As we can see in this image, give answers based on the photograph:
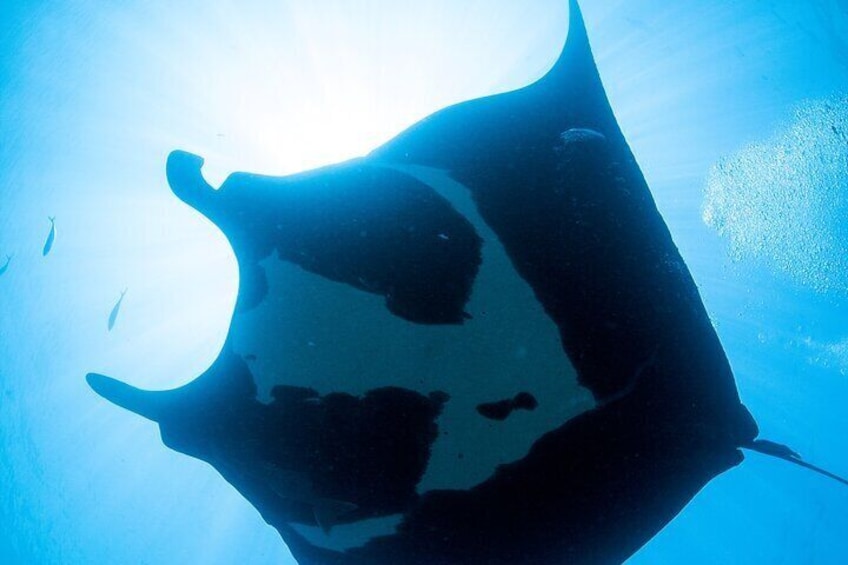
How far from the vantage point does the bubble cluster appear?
1459 cm

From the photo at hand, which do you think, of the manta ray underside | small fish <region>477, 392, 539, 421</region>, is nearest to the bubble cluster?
the manta ray underside

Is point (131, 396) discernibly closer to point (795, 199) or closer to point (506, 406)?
point (506, 406)

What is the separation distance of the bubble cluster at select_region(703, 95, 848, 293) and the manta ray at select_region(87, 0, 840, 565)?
45.1ft

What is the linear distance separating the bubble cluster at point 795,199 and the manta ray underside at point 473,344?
13.7 m

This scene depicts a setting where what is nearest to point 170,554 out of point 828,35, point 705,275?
point 705,275

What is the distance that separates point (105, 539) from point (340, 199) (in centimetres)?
3378

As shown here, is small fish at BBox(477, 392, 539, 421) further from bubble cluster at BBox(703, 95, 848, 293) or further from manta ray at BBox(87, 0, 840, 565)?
bubble cluster at BBox(703, 95, 848, 293)

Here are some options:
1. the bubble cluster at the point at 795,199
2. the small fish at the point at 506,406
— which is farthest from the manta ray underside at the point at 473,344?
the bubble cluster at the point at 795,199

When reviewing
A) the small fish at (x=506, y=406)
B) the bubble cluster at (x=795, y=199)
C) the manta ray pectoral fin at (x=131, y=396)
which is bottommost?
the bubble cluster at (x=795, y=199)

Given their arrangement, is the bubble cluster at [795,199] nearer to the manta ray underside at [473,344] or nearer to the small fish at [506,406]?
the manta ray underside at [473,344]

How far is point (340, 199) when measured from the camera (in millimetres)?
1834

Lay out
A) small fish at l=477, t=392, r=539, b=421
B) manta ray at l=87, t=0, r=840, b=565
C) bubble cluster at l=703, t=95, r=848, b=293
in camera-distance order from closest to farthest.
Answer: manta ray at l=87, t=0, r=840, b=565 < small fish at l=477, t=392, r=539, b=421 < bubble cluster at l=703, t=95, r=848, b=293

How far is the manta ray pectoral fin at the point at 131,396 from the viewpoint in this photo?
6.85 feet

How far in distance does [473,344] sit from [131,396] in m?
1.36
